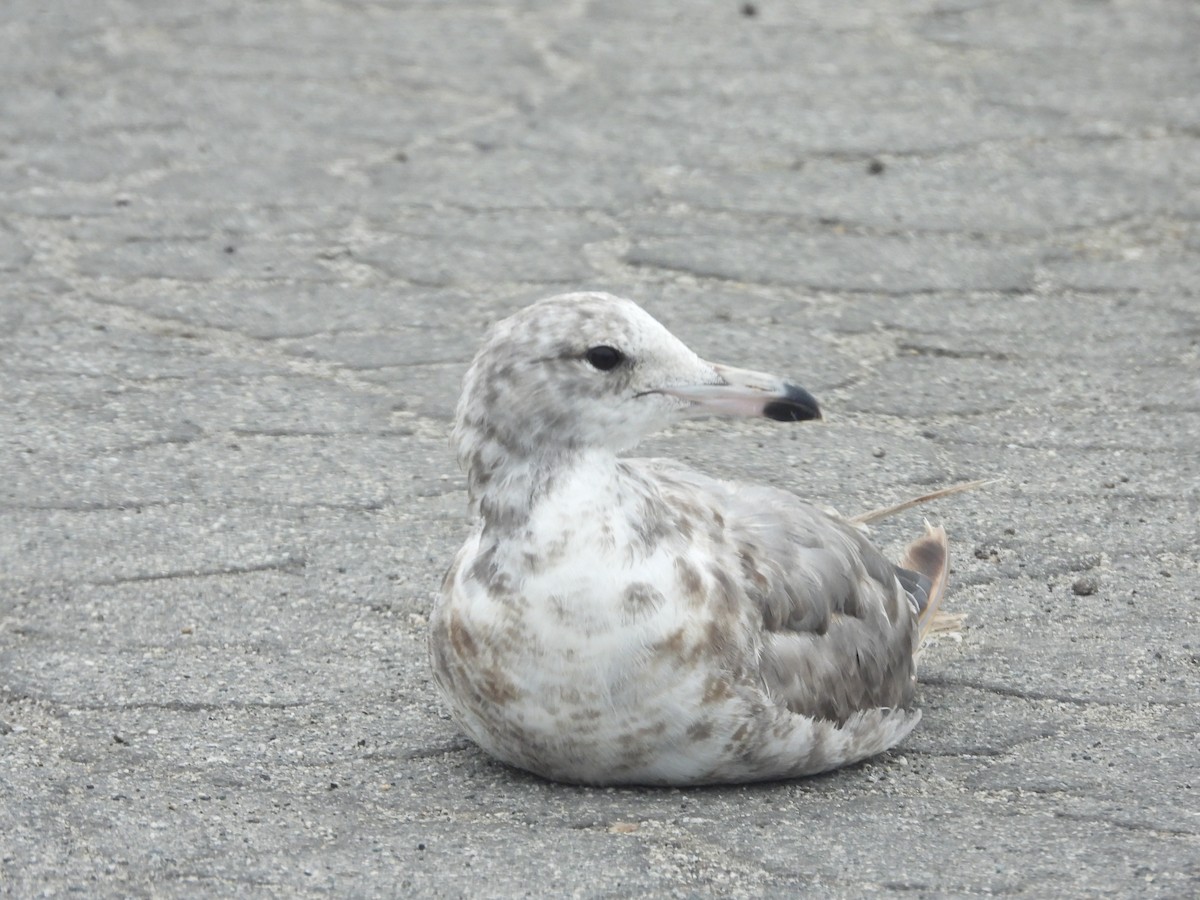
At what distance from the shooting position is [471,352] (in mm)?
5715

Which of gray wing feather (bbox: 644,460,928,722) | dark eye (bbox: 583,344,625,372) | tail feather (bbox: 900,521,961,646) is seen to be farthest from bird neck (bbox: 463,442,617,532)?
tail feather (bbox: 900,521,961,646)

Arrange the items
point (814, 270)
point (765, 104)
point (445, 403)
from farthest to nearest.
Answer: point (765, 104) → point (814, 270) → point (445, 403)

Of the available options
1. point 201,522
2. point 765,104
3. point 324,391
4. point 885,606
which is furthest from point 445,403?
point 765,104

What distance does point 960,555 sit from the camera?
4656 mm

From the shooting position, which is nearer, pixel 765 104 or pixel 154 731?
pixel 154 731

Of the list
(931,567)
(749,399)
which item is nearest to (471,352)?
(931,567)

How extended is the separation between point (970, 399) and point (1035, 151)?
2.05m

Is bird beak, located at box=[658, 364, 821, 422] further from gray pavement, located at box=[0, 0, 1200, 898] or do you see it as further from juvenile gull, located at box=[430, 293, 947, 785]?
gray pavement, located at box=[0, 0, 1200, 898]

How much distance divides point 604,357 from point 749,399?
0.98ft

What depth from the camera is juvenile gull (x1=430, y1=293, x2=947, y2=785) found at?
11.3 ft

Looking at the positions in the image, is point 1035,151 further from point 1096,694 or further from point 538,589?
point 538,589

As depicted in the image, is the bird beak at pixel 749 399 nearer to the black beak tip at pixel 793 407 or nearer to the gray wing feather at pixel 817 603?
the black beak tip at pixel 793 407

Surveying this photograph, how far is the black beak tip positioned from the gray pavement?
70 cm

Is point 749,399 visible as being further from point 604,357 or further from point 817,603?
point 817,603
